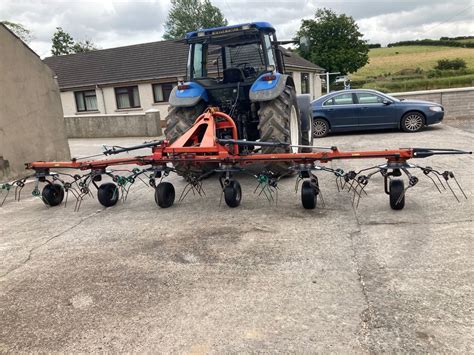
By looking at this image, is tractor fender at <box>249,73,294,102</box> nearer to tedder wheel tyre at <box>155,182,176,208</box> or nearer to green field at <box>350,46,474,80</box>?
tedder wheel tyre at <box>155,182,176,208</box>

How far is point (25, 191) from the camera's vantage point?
7.97m

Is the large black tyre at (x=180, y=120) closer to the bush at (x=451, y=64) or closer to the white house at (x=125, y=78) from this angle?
the white house at (x=125, y=78)

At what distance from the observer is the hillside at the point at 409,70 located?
2684 centimetres

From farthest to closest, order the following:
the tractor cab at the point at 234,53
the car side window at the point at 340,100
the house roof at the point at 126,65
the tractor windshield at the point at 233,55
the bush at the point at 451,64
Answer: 1. the bush at the point at 451,64
2. the house roof at the point at 126,65
3. the car side window at the point at 340,100
4. the tractor windshield at the point at 233,55
5. the tractor cab at the point at 234,53

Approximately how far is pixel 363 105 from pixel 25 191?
9060 millimetres

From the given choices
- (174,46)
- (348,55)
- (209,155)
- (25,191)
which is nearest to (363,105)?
(209,155)

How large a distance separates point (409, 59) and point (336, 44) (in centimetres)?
1132

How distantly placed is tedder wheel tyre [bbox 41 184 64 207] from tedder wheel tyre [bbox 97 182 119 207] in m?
0.81

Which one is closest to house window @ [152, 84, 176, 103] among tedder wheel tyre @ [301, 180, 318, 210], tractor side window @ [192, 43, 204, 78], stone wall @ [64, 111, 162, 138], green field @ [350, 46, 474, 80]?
stone wall @ [64, 111, 162, 138]

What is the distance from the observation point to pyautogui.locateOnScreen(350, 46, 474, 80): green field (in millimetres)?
41562

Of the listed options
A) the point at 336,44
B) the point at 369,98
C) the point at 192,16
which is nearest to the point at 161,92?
the point at 369,98

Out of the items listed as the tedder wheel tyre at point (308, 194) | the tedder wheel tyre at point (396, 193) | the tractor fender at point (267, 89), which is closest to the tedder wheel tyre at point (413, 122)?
the tractor fender at point (267, 89)

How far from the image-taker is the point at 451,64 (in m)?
36.6

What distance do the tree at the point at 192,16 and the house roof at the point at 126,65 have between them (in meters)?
28.7
